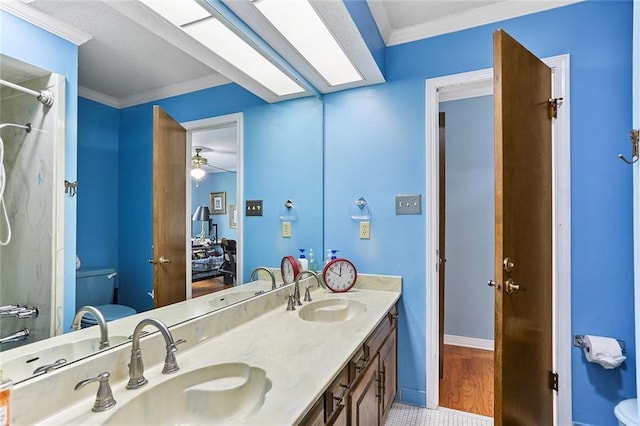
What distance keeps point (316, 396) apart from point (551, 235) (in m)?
1.70

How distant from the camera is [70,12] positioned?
2.68 feet

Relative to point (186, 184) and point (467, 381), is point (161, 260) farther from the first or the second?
point (467, 381)

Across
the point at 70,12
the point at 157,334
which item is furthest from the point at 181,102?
the point at 157,334

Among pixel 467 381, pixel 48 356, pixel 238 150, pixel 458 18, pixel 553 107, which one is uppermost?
pixel 458 18

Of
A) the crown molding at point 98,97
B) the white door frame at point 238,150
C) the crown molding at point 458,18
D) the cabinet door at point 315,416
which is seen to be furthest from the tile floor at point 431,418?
the crown molding at point 458,18

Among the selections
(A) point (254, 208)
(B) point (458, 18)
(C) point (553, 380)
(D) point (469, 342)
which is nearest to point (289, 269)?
(A) point (254, 208)

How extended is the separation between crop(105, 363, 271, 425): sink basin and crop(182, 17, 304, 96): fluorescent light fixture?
1310mm

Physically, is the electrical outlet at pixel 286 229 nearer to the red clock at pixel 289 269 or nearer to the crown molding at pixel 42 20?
the red clock at pixel 289 269

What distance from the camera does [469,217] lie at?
10.4ft

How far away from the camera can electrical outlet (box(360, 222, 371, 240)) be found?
2242 mm

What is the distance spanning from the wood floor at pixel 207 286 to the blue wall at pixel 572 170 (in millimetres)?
1108

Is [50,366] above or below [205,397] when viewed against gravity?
above

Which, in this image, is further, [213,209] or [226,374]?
[213,209]

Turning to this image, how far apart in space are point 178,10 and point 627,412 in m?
2.73
